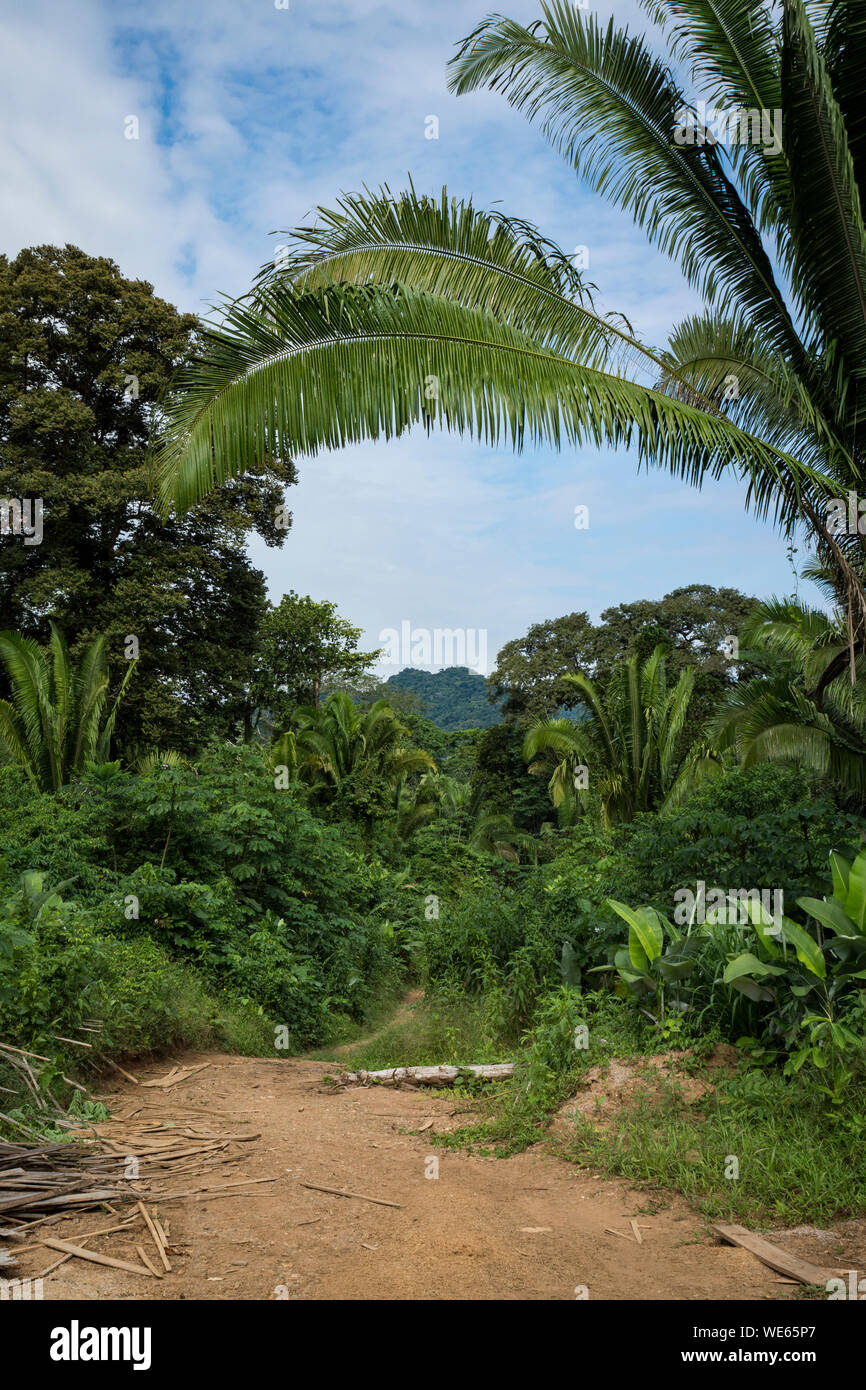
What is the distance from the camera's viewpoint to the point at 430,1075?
5957mm

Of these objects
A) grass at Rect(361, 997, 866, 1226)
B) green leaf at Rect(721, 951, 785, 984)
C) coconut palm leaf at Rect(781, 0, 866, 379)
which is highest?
coconut palm leaf at Rect(781, 0, 866, 379)

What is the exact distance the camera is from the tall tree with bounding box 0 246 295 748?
16062 mm

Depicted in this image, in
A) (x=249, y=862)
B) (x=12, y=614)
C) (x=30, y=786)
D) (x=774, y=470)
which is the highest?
(x=12, y=614)

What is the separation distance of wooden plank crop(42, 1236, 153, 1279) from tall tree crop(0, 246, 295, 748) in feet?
44.6

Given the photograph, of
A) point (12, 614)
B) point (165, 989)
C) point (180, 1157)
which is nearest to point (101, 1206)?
point (180, 1157)

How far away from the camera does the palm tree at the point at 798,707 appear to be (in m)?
7.93

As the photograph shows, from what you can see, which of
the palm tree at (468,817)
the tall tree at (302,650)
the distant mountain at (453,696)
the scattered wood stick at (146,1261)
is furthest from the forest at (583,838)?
the distant mountain at (453,696)

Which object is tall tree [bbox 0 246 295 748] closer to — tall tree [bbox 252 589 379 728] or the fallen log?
tall tree [bbox 252 589 379 728]

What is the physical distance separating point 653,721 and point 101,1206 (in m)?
12.3

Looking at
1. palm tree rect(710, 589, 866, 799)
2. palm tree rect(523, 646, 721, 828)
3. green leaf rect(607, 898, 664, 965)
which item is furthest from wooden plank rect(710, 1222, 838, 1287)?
palm tree rect(523, 646, 721, 828)

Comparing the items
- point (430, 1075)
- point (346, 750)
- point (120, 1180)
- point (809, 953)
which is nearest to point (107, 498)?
point (346, 750)

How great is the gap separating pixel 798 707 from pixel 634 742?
5838mm
